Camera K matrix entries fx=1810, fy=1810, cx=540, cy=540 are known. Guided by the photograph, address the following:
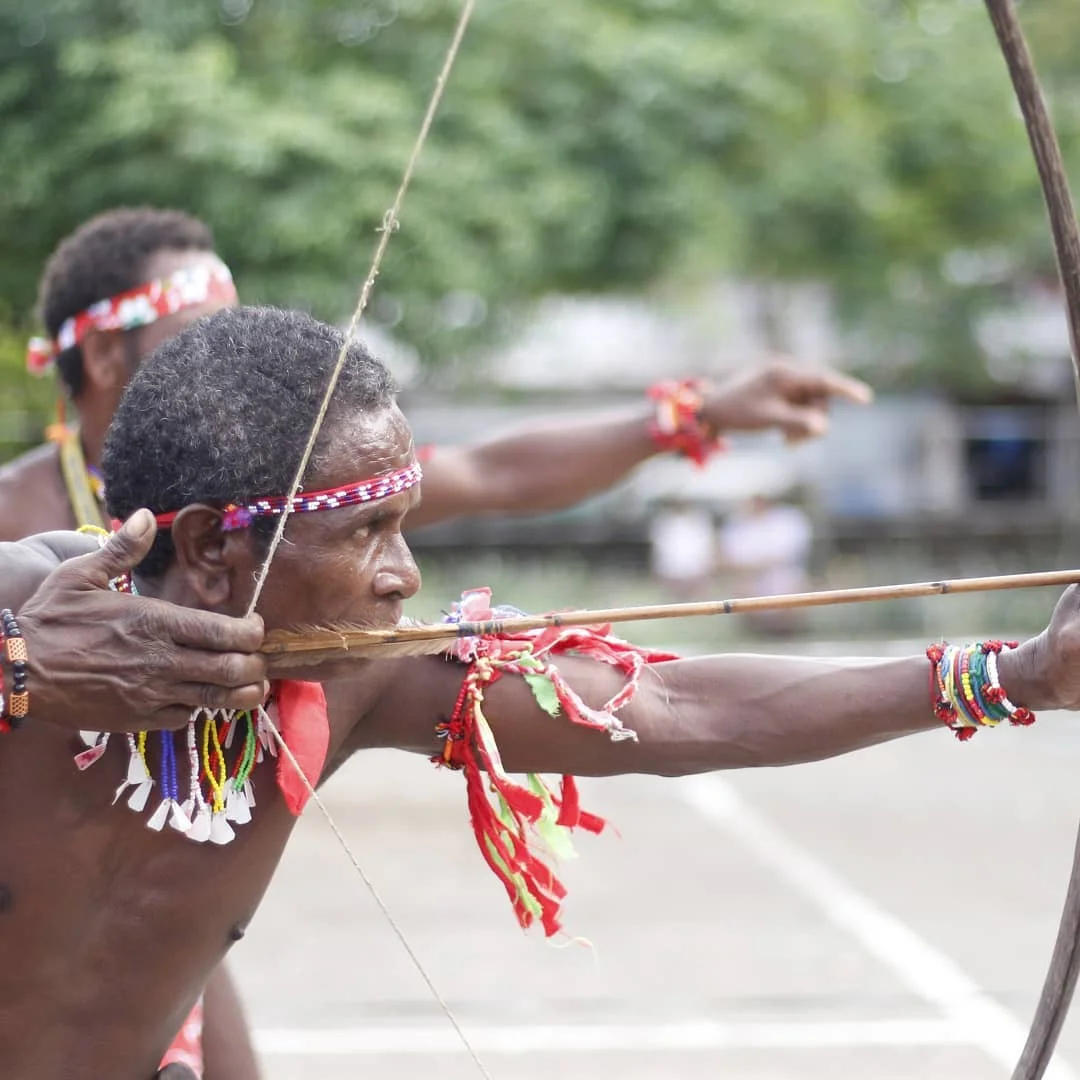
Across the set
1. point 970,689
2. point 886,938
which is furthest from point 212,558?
point 886,938

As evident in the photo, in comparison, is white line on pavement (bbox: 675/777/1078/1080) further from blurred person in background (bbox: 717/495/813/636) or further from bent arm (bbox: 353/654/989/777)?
blurred person in background (bbox: 717/495/813/636)

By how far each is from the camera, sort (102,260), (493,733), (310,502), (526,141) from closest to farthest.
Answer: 1. (310,502)
2. (493,733)
3. (102,260)
4. (526,141)

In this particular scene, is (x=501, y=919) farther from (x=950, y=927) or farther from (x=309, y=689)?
(x=309, y=689)

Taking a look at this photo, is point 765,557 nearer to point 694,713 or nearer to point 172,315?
point 172,315

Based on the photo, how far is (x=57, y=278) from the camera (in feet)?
12.9

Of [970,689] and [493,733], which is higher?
[970,689]

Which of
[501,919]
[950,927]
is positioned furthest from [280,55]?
[950,927]

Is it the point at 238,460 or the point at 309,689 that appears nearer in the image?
the point at 238,460

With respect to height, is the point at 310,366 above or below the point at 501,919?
above

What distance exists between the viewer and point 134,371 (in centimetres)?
333

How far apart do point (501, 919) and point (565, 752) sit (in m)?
4.82

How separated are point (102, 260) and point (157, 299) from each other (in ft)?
0.69

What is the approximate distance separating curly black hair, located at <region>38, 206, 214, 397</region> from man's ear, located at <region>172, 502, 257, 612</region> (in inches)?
64.4

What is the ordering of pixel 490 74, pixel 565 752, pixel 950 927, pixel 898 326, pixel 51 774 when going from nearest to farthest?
pixel 51 774 < pixel 565 752 < pixel 950 927 < pixel 490 74 < pixel 898 326
